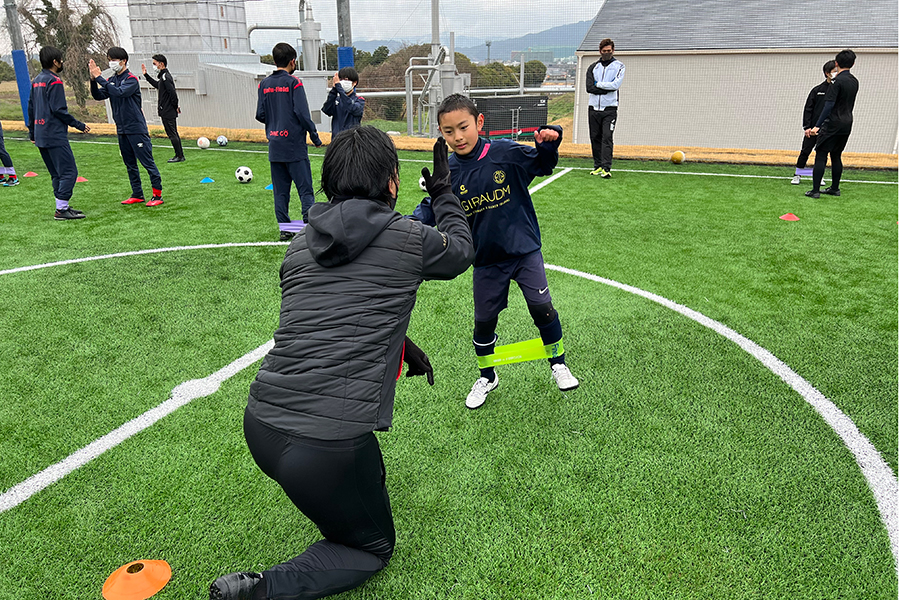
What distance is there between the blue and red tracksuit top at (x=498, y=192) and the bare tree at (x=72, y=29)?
24841 millimetres

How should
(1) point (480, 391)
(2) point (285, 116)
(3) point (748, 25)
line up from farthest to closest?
(3) point (748, 25) < (2) point (285, 116) < (1) point (480, 391)

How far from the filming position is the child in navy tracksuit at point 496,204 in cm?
343

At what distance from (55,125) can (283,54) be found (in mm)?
3647

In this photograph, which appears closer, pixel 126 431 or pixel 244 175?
pixel 126 431

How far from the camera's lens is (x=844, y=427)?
3.41m

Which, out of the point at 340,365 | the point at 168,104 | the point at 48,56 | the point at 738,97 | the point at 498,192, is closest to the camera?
the point at 340,365

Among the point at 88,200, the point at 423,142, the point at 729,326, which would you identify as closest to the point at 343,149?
the point at 729,326

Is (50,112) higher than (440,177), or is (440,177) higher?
(50,112)

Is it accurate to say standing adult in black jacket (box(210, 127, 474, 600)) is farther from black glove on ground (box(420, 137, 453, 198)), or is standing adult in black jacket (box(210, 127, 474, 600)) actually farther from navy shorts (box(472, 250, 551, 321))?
navy shorts (box(472, 250, 551, 321))

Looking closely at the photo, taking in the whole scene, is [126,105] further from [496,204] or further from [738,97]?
[738,97]

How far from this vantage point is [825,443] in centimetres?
327

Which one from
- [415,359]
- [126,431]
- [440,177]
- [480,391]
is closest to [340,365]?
[415,359]

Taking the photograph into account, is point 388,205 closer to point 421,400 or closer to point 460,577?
point 460,577

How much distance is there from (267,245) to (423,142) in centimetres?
802
